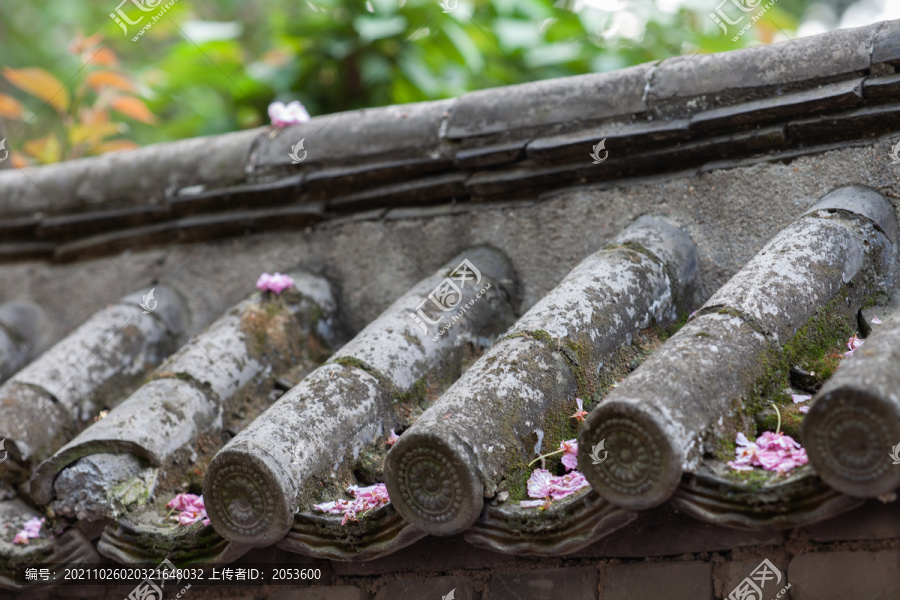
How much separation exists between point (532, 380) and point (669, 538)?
50 centimetres

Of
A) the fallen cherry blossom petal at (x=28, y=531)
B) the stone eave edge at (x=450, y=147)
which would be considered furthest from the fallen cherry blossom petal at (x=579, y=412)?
the fallen cherry blossom petal at (x=28, y=531)

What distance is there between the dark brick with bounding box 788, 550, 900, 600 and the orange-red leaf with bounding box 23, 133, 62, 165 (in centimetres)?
474

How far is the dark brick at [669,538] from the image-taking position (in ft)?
6.29

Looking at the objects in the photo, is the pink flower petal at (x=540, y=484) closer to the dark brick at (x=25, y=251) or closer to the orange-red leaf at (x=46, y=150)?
the dark brick at (x=25, y=251)

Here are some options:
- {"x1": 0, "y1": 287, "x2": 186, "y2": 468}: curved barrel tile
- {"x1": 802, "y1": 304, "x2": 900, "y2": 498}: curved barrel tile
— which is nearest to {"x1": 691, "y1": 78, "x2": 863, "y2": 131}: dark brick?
{"x1": 802, "y1": 304, "x2": 900, "y2": 498}: curved barrel tile

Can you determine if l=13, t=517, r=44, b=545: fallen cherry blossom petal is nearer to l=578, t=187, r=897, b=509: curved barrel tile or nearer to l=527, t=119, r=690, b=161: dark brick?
l=578, t=187, r=897, b=509: curved barrel tile

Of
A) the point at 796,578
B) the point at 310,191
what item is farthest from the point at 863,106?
the point at 310,191

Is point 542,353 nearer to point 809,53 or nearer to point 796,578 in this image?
point 796,578

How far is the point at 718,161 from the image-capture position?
9.03 feet

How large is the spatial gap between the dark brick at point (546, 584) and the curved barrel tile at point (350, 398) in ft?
1.75

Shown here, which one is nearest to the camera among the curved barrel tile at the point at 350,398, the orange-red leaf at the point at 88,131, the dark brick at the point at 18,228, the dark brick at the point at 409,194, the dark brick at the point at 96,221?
the curved barrel tile at the point at 350,398

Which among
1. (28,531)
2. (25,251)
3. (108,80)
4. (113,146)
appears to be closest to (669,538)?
(28,531)

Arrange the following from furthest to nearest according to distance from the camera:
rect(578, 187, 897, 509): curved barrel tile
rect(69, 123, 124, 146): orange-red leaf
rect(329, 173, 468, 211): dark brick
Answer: rect(69, 123, 124, 146): orange-red leaf < rect(329, 173, 468, 211): dark brick < rect(578, 187, 897, 509): curved barrel tile

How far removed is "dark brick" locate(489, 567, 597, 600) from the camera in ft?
6.82
